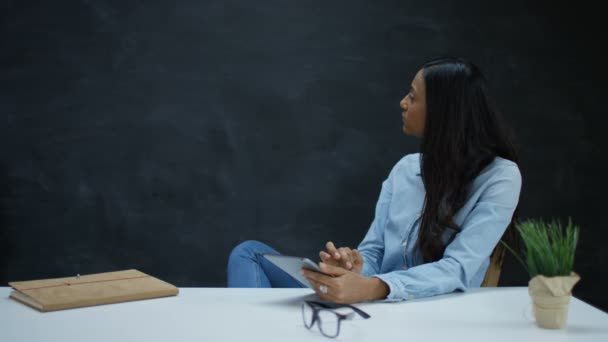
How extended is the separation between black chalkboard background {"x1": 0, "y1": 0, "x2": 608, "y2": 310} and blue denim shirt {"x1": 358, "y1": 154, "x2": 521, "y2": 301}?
1101 mm

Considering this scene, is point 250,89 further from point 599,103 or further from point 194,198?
point 599,103

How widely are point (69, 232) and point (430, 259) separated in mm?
1956

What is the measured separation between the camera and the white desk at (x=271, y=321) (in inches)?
52.5

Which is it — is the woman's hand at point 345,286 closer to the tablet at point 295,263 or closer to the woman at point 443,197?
the tablet at point 295,263

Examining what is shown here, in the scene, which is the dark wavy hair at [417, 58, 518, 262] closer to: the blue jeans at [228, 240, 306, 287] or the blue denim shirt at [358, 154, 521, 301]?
the blue denim shirt at [358, 154, 521, 301]

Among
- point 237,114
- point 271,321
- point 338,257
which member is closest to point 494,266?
point 338,257

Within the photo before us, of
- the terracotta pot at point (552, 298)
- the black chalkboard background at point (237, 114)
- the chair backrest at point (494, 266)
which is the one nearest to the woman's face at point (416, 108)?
the chair backrest at point (494, 266)

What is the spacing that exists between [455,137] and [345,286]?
0.65m

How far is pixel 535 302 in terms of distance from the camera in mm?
1381

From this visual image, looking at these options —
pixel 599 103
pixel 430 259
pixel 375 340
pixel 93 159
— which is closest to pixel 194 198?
pixel 93 159

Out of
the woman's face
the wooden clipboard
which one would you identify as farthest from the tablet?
the woman's face

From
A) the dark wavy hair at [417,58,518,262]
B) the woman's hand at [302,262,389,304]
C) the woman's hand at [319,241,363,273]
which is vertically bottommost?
the woman's hand at [302,262,389,304]

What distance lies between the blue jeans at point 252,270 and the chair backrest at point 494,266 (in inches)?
23.0

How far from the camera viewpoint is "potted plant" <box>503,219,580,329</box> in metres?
1.34
